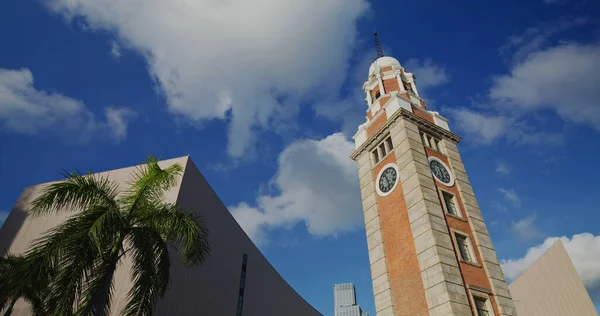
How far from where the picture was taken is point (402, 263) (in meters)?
18.5

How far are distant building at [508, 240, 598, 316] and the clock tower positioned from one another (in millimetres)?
24162

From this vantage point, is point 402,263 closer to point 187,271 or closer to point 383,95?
point 383,95

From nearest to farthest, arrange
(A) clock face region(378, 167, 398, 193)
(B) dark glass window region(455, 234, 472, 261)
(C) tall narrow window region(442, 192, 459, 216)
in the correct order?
1. (B) dark glass window region(455, 234, 472, 261)
2. (C) tall narrow window region(442, 192, 459, 216)
3. (A) clock face region(378, 167, 398, 193)

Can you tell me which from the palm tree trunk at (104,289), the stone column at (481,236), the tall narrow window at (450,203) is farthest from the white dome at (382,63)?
the palm tree trunk at (104,289)

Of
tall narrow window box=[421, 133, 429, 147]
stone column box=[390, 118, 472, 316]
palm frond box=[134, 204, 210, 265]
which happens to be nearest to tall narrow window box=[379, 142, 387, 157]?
stone column box=[390, 118, 472, 316]

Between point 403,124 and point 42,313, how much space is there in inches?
726

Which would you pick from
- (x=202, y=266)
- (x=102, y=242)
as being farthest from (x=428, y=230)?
(x=202, y=266)

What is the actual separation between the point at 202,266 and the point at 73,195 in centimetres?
2158

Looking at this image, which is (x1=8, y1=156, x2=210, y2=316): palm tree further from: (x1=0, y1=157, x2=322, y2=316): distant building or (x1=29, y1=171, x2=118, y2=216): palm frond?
(x1=0, y1=157, x2=322, y2=316): distant building

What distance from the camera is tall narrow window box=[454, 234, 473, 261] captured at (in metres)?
18.1

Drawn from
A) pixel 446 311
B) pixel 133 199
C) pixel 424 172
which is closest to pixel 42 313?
pixel 133 199

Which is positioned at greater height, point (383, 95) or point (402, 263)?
point (383, 95)

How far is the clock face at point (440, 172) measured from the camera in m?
20.9

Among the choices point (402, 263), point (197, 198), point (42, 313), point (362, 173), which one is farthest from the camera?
point (197, 198)
